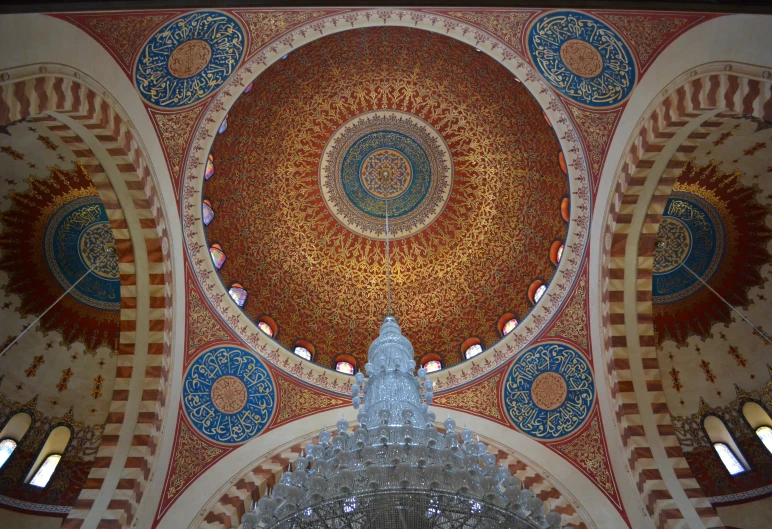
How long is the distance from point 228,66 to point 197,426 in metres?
4.38

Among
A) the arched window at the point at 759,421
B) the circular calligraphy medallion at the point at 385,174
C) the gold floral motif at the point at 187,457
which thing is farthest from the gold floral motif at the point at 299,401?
the arched window at the point at 759,421

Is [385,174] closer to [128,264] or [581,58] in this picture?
[581,58]

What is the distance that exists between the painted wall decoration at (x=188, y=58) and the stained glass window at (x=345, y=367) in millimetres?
4347

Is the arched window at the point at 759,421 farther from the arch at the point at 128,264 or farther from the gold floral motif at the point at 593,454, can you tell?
the arch at the point at 128,264

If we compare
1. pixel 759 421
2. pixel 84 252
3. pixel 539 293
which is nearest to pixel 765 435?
pixel 759 421

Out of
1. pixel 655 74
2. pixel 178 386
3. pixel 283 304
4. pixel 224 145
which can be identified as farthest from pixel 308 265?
pixel 655 74

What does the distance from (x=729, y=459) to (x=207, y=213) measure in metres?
7.79

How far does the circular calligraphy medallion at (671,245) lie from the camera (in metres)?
8.17

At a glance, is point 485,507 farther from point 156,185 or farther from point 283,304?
point 283,304

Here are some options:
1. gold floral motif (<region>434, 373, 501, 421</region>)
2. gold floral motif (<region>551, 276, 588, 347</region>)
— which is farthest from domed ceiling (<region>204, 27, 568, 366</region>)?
gold floral motif (<region>434, 373, 501, 421</region>)

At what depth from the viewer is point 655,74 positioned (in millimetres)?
6039

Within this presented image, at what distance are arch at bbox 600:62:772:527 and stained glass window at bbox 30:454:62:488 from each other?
7182mm

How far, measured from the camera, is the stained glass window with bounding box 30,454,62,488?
7.56 m

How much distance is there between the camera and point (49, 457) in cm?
783
